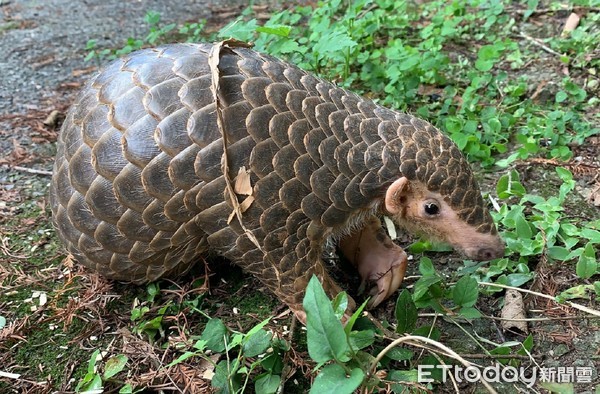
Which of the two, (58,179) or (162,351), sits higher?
(58,179)

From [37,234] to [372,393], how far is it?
2195 mm

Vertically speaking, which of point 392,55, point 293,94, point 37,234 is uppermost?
point 293,94

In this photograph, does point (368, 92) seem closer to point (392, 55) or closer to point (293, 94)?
point (392, 55)

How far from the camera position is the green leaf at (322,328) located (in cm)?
184

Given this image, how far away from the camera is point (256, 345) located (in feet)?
7.45

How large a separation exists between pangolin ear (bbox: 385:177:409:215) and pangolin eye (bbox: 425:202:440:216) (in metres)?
0.13

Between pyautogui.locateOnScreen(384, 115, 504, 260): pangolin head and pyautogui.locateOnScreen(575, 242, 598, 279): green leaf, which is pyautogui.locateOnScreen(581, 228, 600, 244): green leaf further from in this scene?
pyautogui.locateOnScreen(384, 115, 504, 260): pangolin head

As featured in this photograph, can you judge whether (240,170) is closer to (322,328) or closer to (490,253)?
(322,328)

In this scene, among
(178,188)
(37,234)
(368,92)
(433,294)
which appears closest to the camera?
(178,188)

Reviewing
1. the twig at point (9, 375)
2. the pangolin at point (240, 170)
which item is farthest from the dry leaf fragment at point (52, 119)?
the twig at point (9, 375)

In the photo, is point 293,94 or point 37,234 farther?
point 37,234

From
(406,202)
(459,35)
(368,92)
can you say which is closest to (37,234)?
(406,202)

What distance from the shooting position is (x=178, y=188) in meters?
2.37

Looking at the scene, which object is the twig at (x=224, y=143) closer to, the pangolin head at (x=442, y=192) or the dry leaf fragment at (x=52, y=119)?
the pangolin head at (x=442, y=192)
